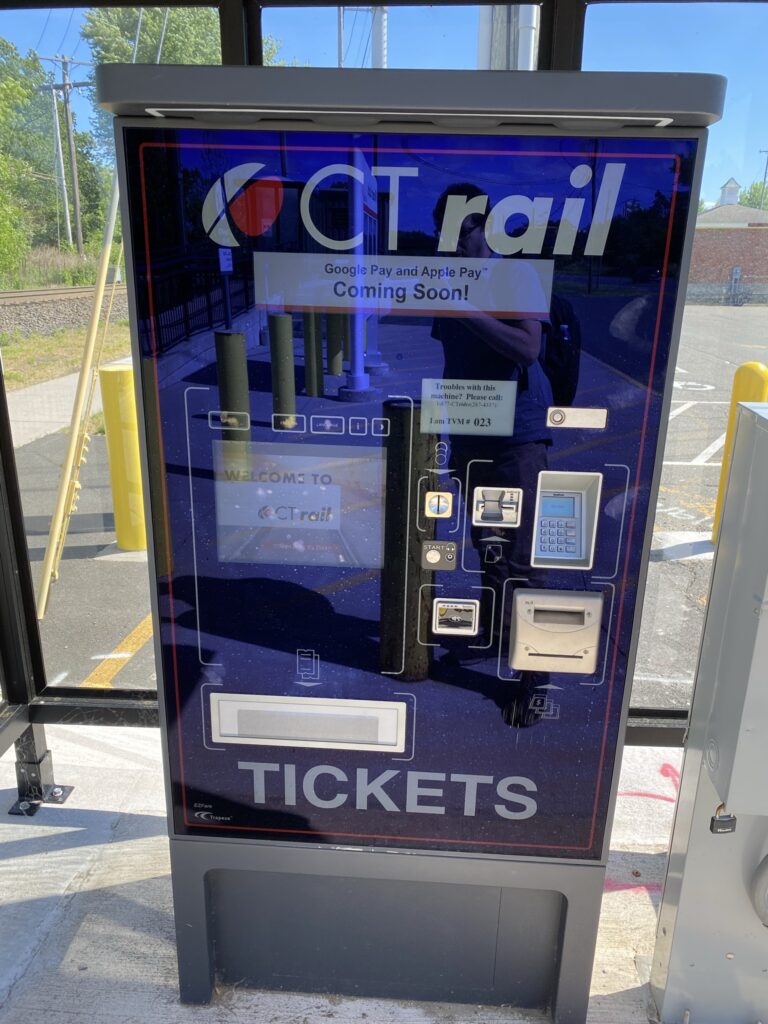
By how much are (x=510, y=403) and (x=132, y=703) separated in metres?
1.88

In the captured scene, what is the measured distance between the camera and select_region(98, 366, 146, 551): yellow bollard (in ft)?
8.97

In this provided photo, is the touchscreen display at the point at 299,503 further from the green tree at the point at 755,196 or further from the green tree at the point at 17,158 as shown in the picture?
the green tree at the point at 755,196

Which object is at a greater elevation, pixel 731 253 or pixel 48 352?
pixel 731 253

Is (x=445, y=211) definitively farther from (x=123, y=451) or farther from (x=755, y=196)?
(x=123, y=451)

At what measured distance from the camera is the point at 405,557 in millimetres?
1798

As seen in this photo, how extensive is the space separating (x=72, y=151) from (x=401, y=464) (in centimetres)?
164

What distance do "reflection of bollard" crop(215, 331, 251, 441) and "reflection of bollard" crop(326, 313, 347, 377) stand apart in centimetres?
18

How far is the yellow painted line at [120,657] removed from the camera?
313cm

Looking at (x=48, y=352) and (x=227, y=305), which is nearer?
(x=227, y=305)

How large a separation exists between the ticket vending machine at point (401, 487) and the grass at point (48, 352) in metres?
1.07

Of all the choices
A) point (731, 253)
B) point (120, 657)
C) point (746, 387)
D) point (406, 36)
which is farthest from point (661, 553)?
point (120, 657)

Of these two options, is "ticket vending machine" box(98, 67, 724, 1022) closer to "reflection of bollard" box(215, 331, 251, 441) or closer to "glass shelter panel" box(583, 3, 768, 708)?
"reflection of bollard" box(215, 331, 251, 441)

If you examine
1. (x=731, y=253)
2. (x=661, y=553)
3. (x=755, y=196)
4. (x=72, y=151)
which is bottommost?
(x=661, y=553)

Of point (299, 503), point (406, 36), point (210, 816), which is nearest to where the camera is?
point (299, 503)
